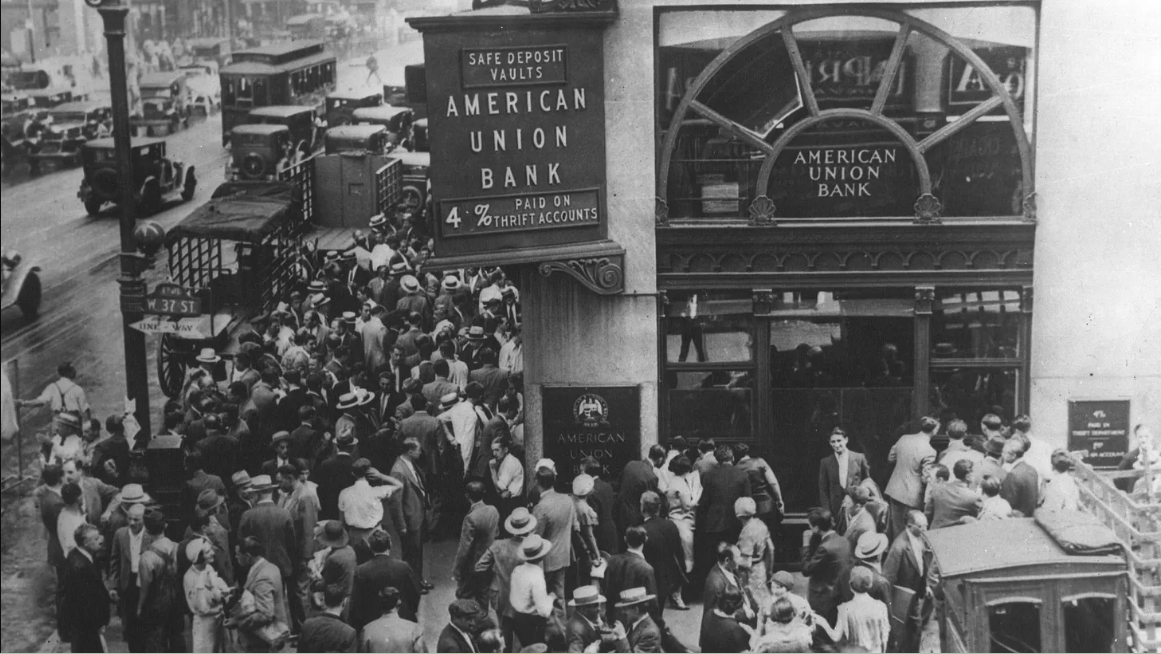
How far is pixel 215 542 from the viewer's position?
12.0m

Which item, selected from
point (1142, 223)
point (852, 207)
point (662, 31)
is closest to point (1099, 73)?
point (1142, 223)

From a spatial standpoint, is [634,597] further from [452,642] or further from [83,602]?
[83,602]

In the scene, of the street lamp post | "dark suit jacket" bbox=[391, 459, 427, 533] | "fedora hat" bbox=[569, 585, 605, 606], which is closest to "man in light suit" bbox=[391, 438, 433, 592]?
"dark suit jacket" bbox=[391, 459, 427, 533]

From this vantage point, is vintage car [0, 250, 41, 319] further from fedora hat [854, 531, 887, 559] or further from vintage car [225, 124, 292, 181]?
fedora hat [854, 531, 887, 559]

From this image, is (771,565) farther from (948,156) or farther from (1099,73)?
(1099,73)

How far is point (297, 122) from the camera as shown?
710 inches

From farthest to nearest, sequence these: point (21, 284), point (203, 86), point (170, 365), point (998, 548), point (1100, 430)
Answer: point (203, 86), point (170, 365), point (21, 284), point (1100, 430), point (998, 548)

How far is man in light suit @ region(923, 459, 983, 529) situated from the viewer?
39.1 ft

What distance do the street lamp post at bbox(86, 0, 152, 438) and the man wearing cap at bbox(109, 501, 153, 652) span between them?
5.01 ft

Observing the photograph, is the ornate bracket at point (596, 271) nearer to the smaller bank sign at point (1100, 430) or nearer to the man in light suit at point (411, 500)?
the man in light suit at point (411, 500)

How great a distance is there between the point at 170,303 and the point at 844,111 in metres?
6.99

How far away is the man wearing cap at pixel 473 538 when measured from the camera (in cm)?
1198

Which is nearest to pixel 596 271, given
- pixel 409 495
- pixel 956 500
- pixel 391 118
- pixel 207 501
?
pixel 409 495

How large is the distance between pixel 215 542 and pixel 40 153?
467cm
